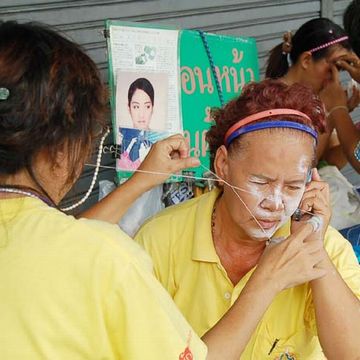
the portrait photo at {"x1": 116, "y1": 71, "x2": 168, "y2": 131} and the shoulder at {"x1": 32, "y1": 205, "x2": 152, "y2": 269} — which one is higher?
the portrait photo at {"x1": 116, "y1": 71, "x2": 168, "y2": 131}

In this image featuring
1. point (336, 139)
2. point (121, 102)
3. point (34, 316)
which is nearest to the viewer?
point (34, 316)

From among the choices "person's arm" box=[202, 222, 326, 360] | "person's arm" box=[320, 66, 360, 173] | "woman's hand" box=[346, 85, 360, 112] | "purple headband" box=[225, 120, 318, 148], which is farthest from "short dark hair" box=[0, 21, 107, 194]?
"woman's hand" box=[346, 85, 360, 112]

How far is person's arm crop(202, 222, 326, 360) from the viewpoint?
1.50m

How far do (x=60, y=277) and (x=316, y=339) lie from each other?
1073 mm

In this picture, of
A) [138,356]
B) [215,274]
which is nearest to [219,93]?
[215,274]

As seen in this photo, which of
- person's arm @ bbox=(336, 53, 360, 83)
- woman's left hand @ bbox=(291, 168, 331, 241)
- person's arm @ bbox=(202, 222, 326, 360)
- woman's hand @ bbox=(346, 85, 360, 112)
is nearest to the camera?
person's arm @ bbox=(202, 222, 326, 360)

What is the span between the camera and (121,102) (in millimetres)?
3072

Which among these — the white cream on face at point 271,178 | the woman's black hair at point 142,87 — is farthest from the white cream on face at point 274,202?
the woman's black hair at point 142,87

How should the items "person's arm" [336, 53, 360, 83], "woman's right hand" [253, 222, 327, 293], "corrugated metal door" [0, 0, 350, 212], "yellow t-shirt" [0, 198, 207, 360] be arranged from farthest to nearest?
"person's arm" [336, 53, 360, 83] → "corrugated metal door" [0, 0, 350, 212] → "woman's right hand" [253, 222, 327, 293] → "yellow t-shirt" [0, 198, 207, 360]

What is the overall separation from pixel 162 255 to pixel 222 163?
33 centimetres

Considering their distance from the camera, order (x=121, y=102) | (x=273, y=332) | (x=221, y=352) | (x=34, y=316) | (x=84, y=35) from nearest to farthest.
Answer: (x=34, y=316) < (x=221, y=352) < (x=273, y=332) < (x=121, y=102) < (x=84, y=35)

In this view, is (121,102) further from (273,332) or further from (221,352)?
(221,352)

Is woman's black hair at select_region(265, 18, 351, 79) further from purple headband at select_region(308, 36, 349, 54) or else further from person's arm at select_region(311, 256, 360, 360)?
person's arm at select_region(311, 256, 360, 360)

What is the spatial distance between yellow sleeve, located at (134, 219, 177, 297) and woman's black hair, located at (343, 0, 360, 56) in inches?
59.7
